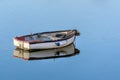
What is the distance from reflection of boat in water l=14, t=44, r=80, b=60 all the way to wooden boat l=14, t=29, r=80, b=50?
0.93 ft

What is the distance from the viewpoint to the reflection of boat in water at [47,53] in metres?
24.7

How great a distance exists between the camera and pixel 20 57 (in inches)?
968

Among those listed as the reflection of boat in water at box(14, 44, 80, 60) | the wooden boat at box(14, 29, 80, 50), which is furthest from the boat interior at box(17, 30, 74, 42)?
the reflection of boat in water at box(14, 44, 80, 60)

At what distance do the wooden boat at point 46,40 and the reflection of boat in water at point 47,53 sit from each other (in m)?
0.28

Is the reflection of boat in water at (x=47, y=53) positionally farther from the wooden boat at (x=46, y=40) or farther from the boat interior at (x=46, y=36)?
the boat interior at (x=46, y=36)

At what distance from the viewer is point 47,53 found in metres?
25.3

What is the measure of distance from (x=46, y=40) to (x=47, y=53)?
97 centimetres

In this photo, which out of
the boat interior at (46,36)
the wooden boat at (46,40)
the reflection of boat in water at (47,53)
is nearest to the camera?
the reflection of boat in water at (47,53)

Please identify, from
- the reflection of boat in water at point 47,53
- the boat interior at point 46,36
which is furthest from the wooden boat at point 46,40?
the reflection of boat in water at point 47,53

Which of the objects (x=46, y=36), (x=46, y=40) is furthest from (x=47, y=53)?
(x=46, y=36)

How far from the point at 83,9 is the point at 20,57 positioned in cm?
1092

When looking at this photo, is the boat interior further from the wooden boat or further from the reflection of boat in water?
the reflection of boat in water

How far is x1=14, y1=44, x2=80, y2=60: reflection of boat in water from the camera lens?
81.1 ft

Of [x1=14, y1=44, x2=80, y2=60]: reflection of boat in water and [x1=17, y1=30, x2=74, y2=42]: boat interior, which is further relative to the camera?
[x1=17, y1=30, x2=74, y2=42]: boat interior
